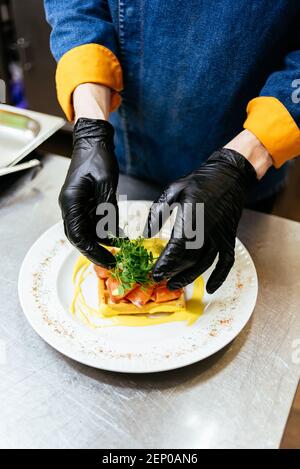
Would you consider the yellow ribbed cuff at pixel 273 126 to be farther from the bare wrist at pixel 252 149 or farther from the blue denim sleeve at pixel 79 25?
the blue denim sleeve at pixel 79 25

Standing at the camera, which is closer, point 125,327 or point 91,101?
point 125,327

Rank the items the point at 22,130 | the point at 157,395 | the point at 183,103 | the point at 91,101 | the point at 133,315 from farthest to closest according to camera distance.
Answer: the point at 22,130 → the point at 183,103 → the point at 91,101 → the point at 133,315 → the point at 157,395

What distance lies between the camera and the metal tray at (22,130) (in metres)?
1.31

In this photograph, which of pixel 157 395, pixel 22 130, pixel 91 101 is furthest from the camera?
pixel 22 130

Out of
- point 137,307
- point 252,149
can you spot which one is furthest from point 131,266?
point 252,149

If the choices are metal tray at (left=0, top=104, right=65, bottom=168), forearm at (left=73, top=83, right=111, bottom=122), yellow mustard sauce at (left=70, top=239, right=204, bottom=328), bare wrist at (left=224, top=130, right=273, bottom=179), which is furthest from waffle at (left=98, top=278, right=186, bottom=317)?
metal tray at (left=0, top=104, right=65, bottom=168)

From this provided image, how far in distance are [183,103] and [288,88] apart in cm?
30

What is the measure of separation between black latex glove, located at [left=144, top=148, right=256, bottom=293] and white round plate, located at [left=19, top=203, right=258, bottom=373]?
64 millimetres

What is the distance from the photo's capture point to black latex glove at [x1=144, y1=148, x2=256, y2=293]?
33.2 inches

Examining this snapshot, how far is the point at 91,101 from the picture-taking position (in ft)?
3.48

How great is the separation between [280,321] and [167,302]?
234 millimetres

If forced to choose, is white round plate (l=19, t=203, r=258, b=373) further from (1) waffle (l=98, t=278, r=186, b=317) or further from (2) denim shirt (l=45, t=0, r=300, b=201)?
(2) denim shirt (l=45, t=0, r=300, b=201)

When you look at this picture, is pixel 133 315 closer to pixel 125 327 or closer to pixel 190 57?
pixel 125 327
